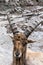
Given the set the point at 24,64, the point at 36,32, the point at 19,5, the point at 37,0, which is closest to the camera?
the point at 24,64

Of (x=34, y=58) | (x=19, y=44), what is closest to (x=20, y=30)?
(x=34, y=58)

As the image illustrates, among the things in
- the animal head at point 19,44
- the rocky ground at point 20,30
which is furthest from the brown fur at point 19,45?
the rocky ground at point 20,30

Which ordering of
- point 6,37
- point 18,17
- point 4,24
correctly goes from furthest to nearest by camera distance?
point 18,17, point 4,24, point 6,37

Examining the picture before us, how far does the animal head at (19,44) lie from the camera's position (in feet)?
20.4

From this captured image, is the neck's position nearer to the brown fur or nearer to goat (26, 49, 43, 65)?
the brown fur

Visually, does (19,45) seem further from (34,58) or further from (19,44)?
(34,58)

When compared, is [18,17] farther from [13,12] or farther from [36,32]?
[36,32]

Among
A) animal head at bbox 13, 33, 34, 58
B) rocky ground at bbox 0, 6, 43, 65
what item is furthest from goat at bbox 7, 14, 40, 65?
rocky ground at bbox 0, 6, 43, 65

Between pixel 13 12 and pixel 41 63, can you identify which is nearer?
pixel 41 63

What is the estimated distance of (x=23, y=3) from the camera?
16219mm

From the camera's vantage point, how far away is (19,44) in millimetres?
6309

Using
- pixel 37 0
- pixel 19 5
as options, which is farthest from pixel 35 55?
pixel 37 0

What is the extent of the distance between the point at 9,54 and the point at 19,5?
8.11 meters

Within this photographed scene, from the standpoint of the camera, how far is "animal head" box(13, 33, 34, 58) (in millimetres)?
6227
